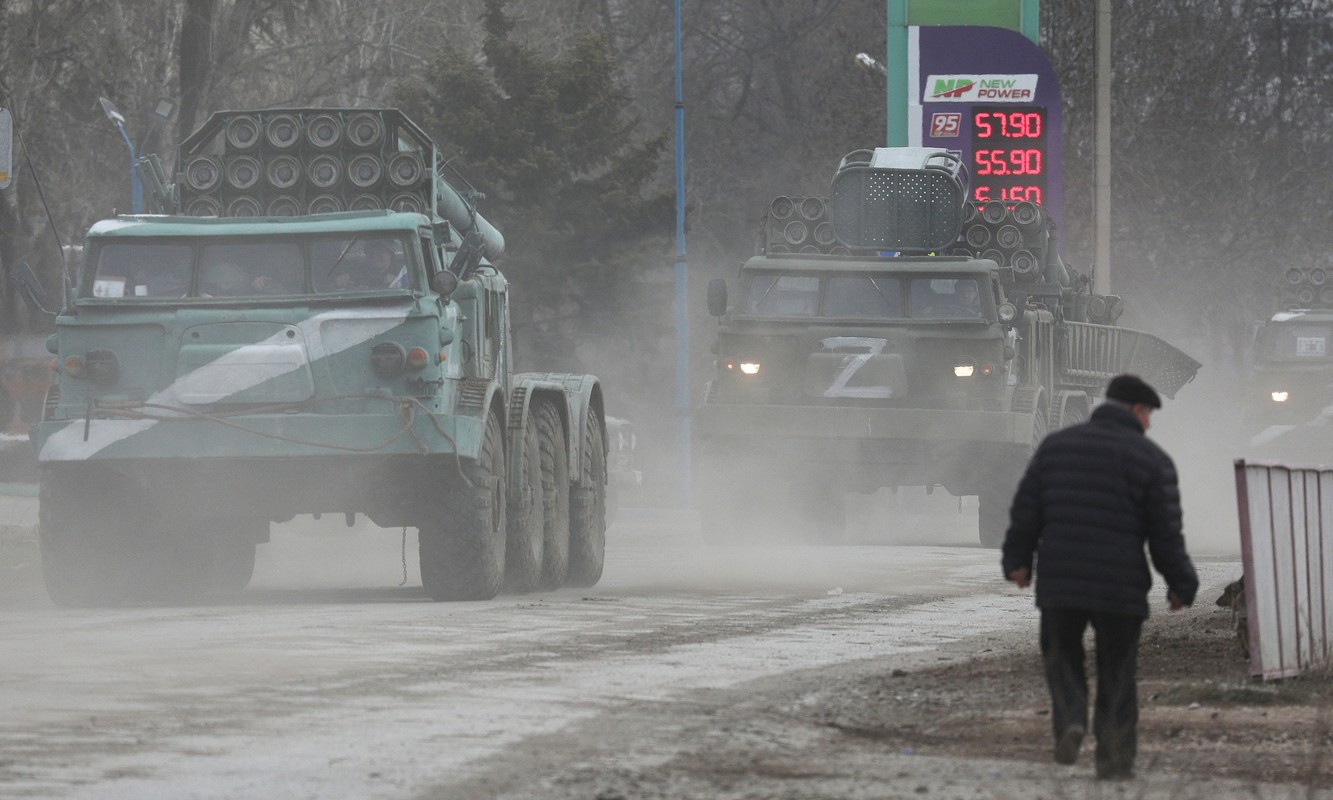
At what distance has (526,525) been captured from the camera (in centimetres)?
1672

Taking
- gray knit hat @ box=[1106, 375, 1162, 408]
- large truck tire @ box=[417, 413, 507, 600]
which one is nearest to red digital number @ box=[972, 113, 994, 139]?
large truck tire @ box=[417, 413, 507, 600]

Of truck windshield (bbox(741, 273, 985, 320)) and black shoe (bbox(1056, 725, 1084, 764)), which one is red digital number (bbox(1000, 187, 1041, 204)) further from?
black shoe (bbox(1056, 725, 1084, 764))

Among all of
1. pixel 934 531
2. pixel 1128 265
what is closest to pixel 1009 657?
pixel 934 531

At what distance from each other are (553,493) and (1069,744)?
958 cm

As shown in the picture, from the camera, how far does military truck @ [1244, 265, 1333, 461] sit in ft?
103

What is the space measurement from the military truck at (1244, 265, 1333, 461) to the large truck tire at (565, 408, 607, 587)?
14.8m

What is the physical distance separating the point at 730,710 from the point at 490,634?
344cm

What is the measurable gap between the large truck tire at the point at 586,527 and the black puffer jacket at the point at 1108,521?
32.8 ft

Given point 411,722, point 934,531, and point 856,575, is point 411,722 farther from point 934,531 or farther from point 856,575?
point 934,531

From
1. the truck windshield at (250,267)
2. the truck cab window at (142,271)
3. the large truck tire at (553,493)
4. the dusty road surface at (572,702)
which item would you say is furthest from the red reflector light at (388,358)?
the large truck tire at (553,493)

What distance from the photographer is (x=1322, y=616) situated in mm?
11984

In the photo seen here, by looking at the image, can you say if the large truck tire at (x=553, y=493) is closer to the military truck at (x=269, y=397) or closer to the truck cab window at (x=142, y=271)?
the military truck at (x=269, y=397)

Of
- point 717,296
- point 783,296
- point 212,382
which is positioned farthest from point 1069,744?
point 783,296

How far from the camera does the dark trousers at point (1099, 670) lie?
8328mm
